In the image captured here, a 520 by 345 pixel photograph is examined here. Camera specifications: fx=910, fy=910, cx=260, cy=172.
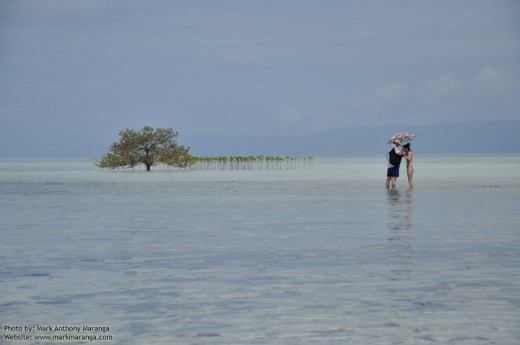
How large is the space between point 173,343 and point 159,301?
2.03 m

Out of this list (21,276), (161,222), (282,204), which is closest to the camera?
(21,276)

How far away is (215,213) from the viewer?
76.1 ft

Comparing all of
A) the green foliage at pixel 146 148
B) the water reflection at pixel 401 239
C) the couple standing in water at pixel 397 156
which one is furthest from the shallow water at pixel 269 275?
the green foliage at pixel 146 148

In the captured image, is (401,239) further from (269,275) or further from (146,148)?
(146,148)

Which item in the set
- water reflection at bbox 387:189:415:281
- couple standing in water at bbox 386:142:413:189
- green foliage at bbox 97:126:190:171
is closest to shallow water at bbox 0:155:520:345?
water reflection at bbox 387:189:415:281

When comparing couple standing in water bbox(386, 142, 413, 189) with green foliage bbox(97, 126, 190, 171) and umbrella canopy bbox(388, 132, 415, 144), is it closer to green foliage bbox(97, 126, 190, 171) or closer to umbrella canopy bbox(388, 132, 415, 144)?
umbrella canopy bbox(388, 132, 415, 144)

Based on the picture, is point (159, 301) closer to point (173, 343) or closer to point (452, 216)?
point (173, 343)

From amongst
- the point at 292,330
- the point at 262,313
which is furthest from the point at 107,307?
the point at 292,330

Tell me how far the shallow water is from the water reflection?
0.04 meters

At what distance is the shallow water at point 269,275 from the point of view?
8.31 m

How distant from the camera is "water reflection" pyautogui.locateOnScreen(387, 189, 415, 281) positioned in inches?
474

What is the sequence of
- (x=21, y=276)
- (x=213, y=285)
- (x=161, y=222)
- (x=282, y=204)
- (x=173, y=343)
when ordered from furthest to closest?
1. (x=282, y=204)
2. (x=161, y=222)
3. (x=21, y=276)
4. (x=213, y=285)
5. (x=173, y=343)

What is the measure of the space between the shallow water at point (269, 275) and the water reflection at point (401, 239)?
0.04 meters

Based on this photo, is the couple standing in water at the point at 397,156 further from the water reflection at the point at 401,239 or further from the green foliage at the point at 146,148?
the green foliage at the point at 146,148
